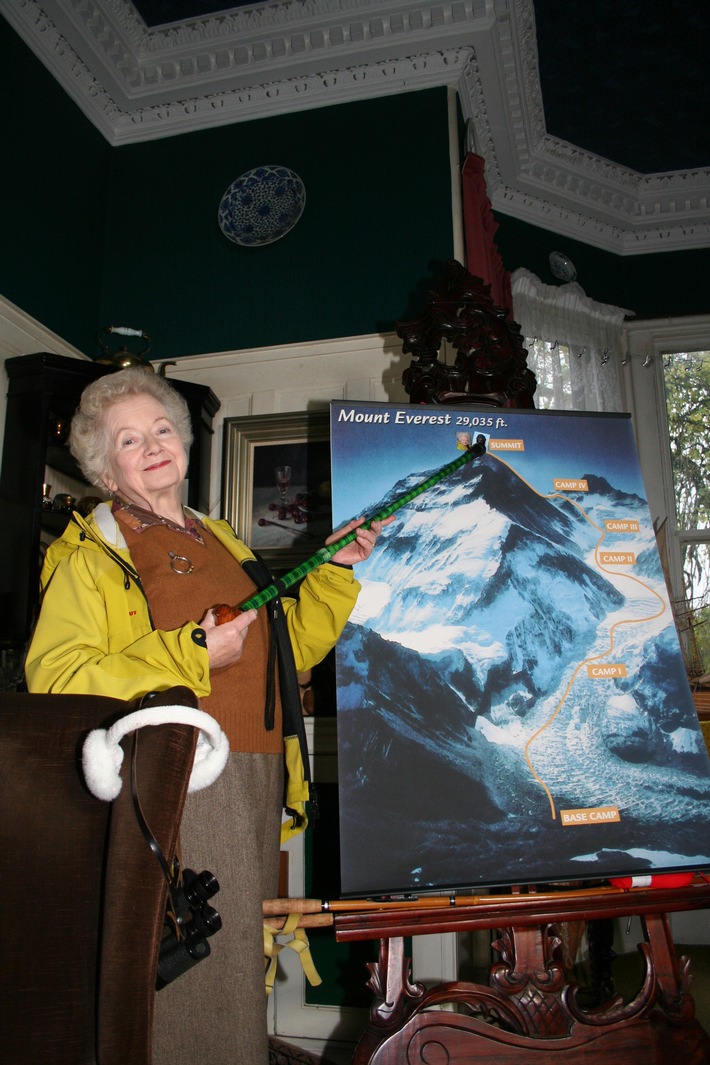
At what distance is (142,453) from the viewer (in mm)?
1419

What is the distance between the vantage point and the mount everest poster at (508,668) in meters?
1.27

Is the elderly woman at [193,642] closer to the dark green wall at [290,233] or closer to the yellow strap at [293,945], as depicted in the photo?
the yellow strap at [293,945]

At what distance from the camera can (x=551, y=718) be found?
1.37 meters

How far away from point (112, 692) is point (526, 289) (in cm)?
307

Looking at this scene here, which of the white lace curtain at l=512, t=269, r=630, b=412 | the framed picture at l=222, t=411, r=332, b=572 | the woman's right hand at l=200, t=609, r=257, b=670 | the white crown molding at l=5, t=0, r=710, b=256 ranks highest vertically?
the white crown molding at l=5, t=0, r=710, b=256

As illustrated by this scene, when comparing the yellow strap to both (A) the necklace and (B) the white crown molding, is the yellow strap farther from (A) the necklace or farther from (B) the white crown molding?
(B) the white crown molding

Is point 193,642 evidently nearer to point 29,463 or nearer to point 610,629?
point 610,629

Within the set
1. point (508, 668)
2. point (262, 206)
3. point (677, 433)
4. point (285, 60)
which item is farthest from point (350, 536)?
point (677, 433)

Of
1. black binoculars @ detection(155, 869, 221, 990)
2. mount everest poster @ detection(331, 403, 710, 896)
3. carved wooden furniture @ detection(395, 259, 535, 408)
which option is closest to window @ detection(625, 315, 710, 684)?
carved wooden furniture @ detection(395, 259, 535, 408)

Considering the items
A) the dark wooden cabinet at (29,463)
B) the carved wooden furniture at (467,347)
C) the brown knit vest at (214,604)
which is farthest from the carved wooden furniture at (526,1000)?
the dark wooden cabinet at (29,463)

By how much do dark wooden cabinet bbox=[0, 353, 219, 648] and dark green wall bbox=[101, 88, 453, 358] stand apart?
704mm

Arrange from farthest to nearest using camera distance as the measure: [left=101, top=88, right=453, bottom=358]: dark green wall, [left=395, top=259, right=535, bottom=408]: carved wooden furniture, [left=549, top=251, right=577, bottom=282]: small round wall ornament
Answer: [left=549, top=251, right=577, bottom=282]: small round wall ornament < [left=101, top=88, right=453, bottom=358]: dark green wall < [left=395, top=259, right=535, bottom=408]: carved wooden furniture

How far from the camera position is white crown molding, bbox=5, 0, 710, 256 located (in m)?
2.88

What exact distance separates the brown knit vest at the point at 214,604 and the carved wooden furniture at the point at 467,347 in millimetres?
811
